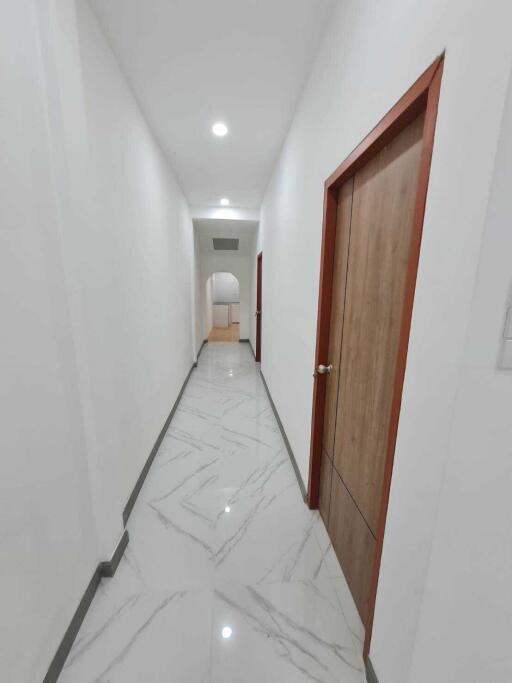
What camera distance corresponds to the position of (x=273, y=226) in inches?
129

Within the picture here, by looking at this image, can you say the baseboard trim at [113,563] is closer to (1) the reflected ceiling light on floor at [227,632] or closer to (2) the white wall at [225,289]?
(1) the reflected ceiling light on floor at [227,632]

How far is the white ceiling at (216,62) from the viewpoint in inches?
54.5

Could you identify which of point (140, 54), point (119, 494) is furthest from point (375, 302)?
point (140, 54)

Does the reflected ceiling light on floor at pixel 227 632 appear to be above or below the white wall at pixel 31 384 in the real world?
below

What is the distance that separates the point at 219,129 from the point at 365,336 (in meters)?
2.37

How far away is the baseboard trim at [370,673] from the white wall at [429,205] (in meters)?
0.04

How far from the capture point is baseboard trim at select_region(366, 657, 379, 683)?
1.03 m

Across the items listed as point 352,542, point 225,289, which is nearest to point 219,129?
point 352,542

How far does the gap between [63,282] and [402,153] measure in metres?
1.37

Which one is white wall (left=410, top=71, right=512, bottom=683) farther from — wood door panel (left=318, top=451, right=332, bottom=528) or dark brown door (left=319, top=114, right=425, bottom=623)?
wood door panel (left=318, top=451, right=332, bottom=528)

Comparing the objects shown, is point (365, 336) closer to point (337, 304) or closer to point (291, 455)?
point (337, 304)

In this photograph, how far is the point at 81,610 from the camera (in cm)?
123

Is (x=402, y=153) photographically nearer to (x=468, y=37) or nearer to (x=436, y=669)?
(x=468, y=37)

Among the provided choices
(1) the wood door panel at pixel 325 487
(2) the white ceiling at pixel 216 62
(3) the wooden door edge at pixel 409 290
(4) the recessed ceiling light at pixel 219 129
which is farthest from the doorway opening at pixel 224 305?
(3) the wooden door edge at pixel 409 290
